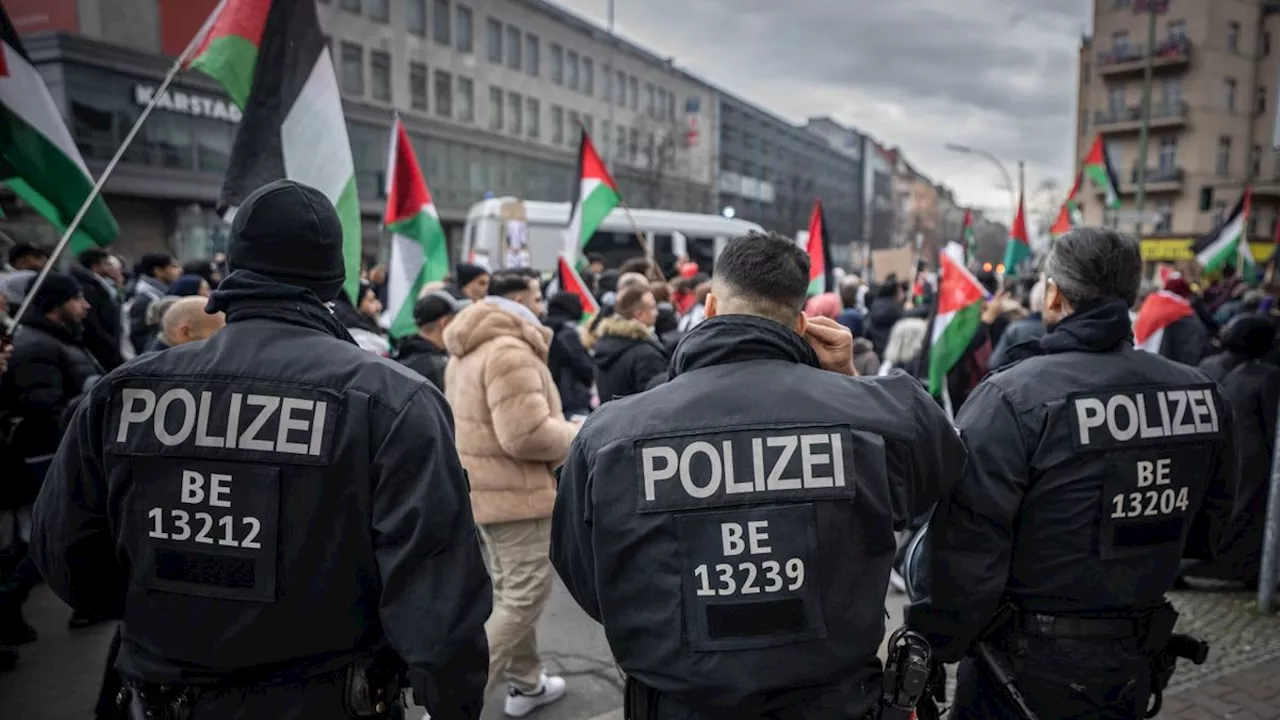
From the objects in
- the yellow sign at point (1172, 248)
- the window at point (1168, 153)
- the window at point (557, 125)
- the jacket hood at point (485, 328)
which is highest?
the window at point (557, 125)

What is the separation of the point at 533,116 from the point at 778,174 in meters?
32.2

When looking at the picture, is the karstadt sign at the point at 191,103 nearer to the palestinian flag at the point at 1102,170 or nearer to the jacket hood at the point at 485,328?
the palestinian flag at the point at 1102,170

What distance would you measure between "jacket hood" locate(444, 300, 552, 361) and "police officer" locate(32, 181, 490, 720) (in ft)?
5.39

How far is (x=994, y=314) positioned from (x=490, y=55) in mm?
35882

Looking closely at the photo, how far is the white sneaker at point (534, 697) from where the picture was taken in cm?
396

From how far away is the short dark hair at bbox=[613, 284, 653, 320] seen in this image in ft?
17.0

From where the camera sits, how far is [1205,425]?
261 centimetres

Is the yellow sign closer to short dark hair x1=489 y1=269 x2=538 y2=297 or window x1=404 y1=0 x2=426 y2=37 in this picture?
window x1=404 y1=0 x2=426 y2=37

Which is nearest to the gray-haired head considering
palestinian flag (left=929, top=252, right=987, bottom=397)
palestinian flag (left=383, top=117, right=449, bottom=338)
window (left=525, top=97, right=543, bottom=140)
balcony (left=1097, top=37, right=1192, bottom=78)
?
palestinian flag (left=929, top=252, right=987, bottom=397)

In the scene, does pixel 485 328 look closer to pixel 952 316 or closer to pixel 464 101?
pixel 952 316

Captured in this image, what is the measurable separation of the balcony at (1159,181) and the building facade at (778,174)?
19993mm

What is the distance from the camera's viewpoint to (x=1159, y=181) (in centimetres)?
4181

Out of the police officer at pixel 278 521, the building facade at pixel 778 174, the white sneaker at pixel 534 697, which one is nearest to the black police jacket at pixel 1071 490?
the police officer at pixel 278 521

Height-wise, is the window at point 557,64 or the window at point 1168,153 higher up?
the window at point 557,64
